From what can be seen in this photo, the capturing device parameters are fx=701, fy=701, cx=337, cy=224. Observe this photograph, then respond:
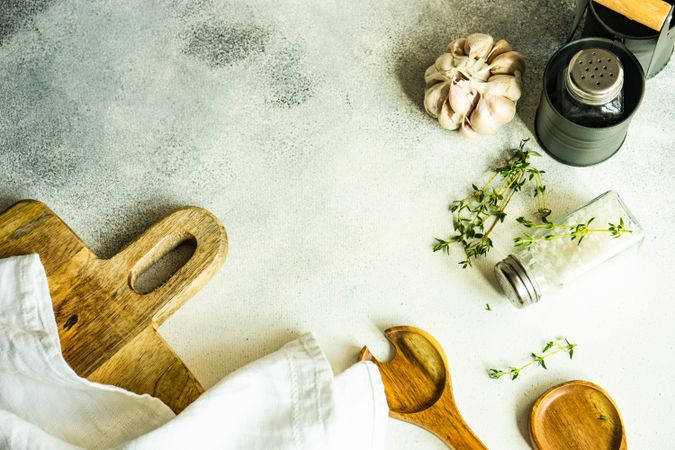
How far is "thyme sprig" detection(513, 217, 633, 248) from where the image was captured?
31.2 inches

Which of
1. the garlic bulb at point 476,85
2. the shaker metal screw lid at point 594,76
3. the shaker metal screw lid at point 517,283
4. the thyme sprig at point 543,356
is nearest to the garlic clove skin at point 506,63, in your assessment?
the garlic bulb at point 476,85

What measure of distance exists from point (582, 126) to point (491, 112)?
12cm

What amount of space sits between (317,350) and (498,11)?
0.52 metres

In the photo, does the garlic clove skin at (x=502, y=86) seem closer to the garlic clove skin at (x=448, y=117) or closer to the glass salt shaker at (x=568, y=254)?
the garlic clove skin at (x=448, y=117)

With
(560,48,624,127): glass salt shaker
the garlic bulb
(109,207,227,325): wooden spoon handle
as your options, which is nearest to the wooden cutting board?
(109,207,227,325): wooden spoon handle

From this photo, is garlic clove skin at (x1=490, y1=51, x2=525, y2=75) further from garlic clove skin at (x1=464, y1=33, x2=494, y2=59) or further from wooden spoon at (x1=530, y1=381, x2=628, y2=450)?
wooden spoon at (x1=530, y1=381, x2=628, y2=450)

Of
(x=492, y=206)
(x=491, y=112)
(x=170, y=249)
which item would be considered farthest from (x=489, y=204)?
(x=170, y=249)

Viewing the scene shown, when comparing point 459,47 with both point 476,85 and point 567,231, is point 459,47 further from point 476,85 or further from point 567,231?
point 567,231

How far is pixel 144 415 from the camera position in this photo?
753 mm

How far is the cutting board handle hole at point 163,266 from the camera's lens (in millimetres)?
872

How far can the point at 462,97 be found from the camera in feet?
2.80

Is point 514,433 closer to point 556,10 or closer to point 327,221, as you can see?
point 327,221

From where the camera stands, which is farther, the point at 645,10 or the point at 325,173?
the point at 325,173

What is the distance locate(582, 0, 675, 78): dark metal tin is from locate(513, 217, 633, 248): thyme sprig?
0.21 meters
